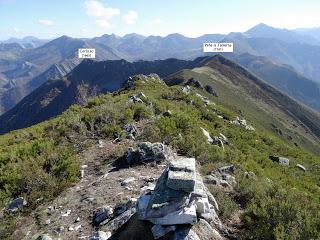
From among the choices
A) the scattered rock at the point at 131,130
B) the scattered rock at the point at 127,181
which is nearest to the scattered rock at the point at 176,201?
the scattered rock at the point at 127,181

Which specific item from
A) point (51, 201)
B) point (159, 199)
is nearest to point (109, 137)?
point (51, 201)

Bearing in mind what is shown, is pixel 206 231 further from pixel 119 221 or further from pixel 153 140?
pixel 153 140

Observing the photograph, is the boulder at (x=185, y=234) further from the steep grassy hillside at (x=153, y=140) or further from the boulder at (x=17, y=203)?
the boulder at (x=17, y=203)

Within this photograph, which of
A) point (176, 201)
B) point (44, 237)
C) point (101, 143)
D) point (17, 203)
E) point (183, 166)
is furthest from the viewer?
point (101, 143)

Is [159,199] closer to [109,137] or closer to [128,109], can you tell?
[109,137]

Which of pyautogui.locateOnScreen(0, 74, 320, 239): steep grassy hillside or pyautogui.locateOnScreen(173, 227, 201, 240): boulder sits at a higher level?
pyautogui.locateOnScreen(173, 227, 201, 240): boulder

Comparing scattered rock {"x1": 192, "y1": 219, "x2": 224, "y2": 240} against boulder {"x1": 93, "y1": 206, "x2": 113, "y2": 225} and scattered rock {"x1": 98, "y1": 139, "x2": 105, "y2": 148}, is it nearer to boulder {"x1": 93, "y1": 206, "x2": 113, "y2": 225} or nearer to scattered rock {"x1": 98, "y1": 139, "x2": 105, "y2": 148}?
boulder {"x1": 93, "y1": 206, "x2": 113, "y2": 225}

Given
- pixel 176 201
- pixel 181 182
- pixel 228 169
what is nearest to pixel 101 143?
pixel 228 169

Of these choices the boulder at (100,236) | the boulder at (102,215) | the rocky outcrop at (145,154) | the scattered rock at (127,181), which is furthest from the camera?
the rocky outcrop at (145,154)

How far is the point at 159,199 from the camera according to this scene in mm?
9398

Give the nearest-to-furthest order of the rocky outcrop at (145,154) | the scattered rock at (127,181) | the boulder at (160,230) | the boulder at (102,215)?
the boulder at (160,230) < the boulder at (102,215) < the scattered rock at (127,181) < the rocky outcrop at (145,154)

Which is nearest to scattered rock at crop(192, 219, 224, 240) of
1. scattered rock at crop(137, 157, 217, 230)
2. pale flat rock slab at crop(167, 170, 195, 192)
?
scattered rock at crop(137, 157, 217, 230)

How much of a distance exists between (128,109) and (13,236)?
1238 centimetres

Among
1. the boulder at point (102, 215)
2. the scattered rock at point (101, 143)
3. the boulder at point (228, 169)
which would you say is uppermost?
the scattered rock at point (101, 143)
